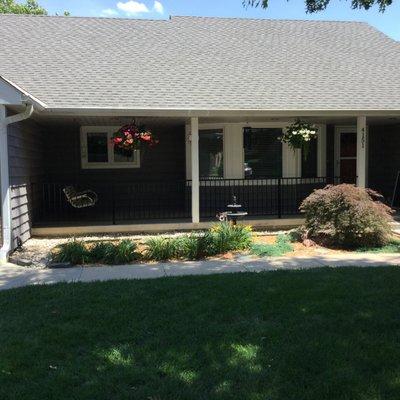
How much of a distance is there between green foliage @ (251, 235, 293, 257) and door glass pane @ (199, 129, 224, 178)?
3.81 meters

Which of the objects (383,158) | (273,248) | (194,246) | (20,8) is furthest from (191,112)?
Result: (20,8)

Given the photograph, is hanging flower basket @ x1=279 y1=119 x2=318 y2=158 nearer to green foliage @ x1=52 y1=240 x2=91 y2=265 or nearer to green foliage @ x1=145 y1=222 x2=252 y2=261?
green foliage @ x1=145 y1=222 x2=252 y2=261

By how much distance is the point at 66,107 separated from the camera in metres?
9.68

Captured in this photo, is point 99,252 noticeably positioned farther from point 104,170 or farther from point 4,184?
point 104,170

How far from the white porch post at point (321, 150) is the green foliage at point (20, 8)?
85.0 ft

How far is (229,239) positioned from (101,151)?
243 inches

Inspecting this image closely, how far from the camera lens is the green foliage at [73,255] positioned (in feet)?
25.7

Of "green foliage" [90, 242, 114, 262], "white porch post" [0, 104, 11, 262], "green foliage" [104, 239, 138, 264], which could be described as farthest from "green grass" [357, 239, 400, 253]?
"white porch post" [0, 104, 11, 262]

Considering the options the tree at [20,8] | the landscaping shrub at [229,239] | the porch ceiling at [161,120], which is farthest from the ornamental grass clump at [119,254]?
the tree at [20,8]

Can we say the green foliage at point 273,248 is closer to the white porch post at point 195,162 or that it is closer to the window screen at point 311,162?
the white porch post at point 195,162

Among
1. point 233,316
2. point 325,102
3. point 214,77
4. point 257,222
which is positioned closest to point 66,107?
point 214,77

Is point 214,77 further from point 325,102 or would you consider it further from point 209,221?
point 209,221

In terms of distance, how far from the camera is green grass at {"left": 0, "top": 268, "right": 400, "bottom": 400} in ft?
11.4

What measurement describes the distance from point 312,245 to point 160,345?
5.64 m
